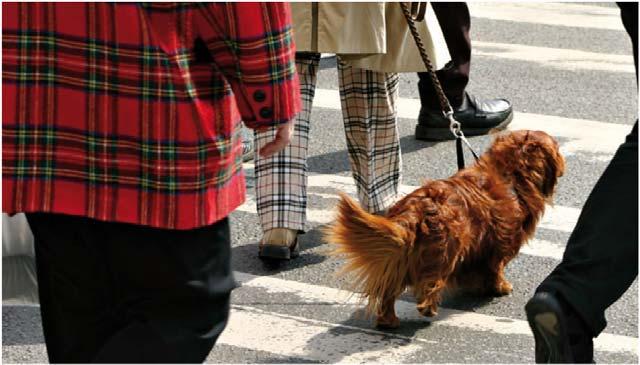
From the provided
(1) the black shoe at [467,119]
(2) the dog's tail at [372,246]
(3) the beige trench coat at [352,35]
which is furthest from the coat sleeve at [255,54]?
(1) the black shoe at [467,119]

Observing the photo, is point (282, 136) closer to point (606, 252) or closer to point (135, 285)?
point (135, 285)

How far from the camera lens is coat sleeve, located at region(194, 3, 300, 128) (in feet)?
8.18

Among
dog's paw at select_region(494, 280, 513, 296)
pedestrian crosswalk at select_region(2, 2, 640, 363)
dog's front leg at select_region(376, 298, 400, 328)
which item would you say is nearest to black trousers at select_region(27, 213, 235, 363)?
pedestrian crosswalk at select_region(2, 2, 640, 363)

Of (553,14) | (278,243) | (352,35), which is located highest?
(352,35)

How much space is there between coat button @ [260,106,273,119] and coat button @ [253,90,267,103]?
2 centimetres

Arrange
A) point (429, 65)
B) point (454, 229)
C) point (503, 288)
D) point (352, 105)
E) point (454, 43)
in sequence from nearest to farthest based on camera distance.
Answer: point (454, 229) < point (503, 288) < point (429, 65) < point (352, 105) < point (454, 43)

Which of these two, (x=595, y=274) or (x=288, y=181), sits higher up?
(x=595, y=274)

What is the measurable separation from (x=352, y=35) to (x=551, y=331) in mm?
1701

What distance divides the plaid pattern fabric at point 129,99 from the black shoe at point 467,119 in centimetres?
398

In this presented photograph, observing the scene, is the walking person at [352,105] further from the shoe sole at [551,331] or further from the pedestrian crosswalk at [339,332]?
the shoe sole at [551,331]

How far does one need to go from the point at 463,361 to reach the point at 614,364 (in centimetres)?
47

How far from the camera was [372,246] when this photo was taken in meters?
3.99

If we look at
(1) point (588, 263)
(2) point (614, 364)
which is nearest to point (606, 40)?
(2) point (614, 364)

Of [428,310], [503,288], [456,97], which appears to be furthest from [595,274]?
[456,97]
